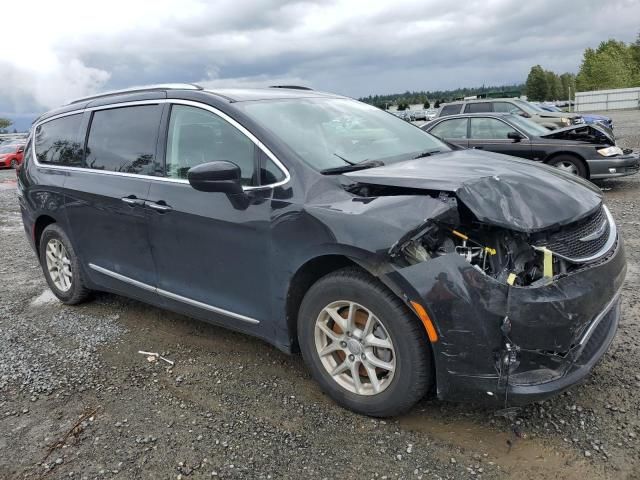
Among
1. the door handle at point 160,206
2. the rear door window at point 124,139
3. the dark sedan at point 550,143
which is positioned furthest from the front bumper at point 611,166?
the door handle at point 160,206

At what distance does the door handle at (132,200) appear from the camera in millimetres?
3727

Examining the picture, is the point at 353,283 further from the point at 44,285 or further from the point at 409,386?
the point at 44,285

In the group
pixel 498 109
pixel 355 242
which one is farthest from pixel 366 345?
pixel 498 109

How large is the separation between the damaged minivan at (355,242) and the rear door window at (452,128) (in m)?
6.92

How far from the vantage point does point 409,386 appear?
Answer: 2.68 metres

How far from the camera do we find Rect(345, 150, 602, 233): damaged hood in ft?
8.43

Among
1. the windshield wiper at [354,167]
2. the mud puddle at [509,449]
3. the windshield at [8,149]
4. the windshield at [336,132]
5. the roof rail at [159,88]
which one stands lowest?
the mud puddle at [509,449]

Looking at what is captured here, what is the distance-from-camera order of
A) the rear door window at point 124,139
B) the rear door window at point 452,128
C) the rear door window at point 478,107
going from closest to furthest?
the rear door window at point 124,139 < the rear door window at point 452,128 < the rear door window at point 478,107

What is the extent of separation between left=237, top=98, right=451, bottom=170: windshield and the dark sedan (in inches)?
208

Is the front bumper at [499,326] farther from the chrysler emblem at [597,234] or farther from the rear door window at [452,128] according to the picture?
the rear door window at [452,128]

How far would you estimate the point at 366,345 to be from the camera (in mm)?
2812

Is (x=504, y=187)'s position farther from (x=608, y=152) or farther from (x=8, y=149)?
(x=8, y=149)

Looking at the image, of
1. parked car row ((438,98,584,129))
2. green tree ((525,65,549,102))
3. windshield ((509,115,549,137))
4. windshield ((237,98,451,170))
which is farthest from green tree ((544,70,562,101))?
windshield ((237,98,451,170))

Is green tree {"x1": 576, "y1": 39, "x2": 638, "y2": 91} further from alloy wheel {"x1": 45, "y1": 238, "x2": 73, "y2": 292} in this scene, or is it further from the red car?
alloy wheel {"x1": 45, "y1": 238, "x2": 73, "y2": 292}
